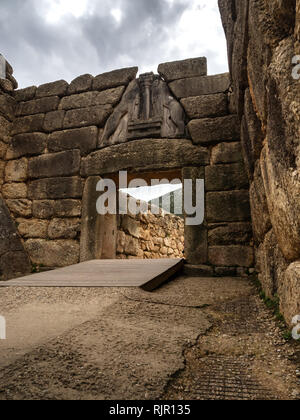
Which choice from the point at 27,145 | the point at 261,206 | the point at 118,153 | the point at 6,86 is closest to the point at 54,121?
the point at 27,145

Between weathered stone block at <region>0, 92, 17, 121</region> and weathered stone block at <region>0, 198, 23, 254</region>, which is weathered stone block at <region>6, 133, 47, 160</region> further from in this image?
weathered stone block at <region>0, 198, 23, 254</region>

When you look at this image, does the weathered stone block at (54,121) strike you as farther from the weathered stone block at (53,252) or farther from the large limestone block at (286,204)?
the large limestone block at (286,204)

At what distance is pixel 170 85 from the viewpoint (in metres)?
4.64

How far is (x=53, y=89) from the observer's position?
542 cm

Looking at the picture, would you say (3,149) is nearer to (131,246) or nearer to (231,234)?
(131,246)

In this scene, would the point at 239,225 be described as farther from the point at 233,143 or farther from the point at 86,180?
the point at 86,180

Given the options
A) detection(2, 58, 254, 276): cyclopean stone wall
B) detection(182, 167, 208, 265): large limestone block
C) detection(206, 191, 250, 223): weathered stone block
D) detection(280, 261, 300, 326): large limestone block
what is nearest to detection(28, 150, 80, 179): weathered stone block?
detection(2, 58, 254, 276): cyclopean stone wall

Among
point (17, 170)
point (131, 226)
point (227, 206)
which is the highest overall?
point (17, 170)

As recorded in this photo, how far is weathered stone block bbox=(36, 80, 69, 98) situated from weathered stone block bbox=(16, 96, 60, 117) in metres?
0.10

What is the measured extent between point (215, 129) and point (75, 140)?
92.9 inches

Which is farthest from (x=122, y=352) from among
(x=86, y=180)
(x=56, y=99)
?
(x=56, y=99)

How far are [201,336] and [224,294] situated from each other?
114 centimetres

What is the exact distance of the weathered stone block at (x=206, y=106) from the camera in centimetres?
428

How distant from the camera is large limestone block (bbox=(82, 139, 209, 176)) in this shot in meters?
4.21
